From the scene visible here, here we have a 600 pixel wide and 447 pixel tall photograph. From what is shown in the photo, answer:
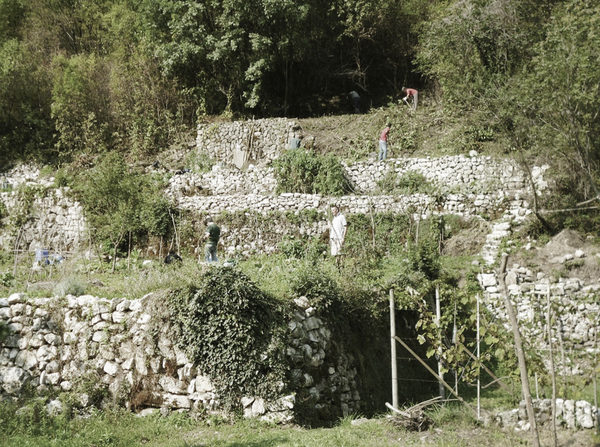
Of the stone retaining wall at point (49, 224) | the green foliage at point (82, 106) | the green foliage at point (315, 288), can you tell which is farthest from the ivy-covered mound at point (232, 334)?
the green foliage at point (82, 106)

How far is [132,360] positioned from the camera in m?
9.08

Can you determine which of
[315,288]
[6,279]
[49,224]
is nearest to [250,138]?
[49,224]

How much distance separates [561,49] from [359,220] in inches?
301

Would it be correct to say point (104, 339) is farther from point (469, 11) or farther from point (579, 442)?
point (469, 11)

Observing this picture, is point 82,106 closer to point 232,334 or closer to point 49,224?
point 49,224

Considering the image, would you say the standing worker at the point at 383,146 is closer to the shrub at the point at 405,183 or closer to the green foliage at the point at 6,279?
the shrub at the point at 405,183

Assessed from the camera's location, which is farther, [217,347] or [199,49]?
[199,49]

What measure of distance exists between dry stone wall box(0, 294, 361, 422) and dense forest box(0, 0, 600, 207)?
12.2 m

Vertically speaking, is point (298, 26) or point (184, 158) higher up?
point (298, 26)

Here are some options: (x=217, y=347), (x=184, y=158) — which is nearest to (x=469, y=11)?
(x=184, y=158)

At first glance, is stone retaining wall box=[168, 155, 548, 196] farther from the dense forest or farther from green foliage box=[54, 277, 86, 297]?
green foliage box=[54, 277, 86, 297]

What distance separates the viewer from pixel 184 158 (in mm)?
24766

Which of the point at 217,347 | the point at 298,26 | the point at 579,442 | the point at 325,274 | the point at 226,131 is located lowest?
the point at 579,442

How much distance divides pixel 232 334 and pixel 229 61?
1994 cm
